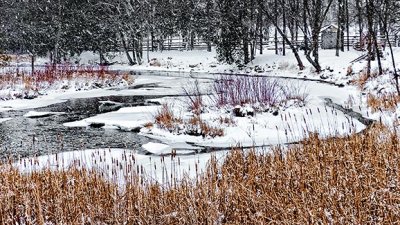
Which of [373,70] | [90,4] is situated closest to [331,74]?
[373,70]

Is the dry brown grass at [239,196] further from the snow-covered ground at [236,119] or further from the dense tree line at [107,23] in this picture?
the dense tree line at [107,23]

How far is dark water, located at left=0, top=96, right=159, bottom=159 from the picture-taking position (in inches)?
442

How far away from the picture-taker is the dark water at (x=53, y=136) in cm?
1123

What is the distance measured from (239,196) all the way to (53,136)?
8420 millimetres

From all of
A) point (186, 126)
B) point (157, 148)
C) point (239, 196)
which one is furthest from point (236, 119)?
point (239, 196)

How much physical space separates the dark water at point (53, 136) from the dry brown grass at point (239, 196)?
3.82 metres

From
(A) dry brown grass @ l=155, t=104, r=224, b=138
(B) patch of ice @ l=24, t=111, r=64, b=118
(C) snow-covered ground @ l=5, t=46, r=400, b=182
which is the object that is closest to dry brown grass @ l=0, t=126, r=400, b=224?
(C) snow-covered ground @ l=5, t=46, r=400, b=182

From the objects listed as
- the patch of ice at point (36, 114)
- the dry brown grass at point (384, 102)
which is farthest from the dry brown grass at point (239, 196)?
the patch of ice at point (36, 114)

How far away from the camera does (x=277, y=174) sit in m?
6.61

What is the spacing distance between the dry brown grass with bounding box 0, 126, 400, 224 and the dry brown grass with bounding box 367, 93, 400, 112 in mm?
7602

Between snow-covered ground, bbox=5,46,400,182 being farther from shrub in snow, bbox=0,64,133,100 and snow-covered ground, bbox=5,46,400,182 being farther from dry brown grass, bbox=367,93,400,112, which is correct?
shrub in snow, bbox=0,64,133,100

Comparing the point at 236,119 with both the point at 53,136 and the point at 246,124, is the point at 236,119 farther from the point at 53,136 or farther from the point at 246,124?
the point at 53,136

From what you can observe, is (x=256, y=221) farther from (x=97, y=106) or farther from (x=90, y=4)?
(x=90, y=4)

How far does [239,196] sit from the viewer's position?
5.77 m
